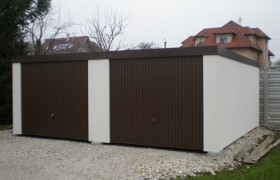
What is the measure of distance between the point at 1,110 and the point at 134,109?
9.08 metres

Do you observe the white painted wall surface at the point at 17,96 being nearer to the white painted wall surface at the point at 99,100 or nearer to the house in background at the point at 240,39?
the white painted wall surface at the point at 99,100

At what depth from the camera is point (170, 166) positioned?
806 centimetres

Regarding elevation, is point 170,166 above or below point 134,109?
below

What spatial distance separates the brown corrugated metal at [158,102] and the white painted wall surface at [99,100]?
0.16 m

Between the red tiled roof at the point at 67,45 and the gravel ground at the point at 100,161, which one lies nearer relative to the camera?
the gravel ground at the point at 100,161

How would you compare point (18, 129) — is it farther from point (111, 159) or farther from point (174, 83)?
point (174, 83)

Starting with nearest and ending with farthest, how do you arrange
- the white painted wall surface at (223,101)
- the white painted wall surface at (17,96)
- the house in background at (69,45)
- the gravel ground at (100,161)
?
the gravel ground at (100,161), the white painted wall surface at (223,101), the white painted wall surface at (17,96), the house in background at (69,45)

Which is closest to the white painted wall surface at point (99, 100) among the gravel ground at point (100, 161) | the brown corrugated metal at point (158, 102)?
the brown corrugated metal at point (158, 102)

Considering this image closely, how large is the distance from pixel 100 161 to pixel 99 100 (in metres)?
2.71

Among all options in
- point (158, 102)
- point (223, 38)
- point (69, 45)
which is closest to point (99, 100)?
point (158, 102)

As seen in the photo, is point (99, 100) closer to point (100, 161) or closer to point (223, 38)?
point (100, 161)

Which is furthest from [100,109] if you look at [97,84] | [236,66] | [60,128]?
[236,66]

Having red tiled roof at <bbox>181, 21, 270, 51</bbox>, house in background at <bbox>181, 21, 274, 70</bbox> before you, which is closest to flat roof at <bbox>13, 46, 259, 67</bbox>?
red tiled roof at <bbox>181, 21, 270, 51</bbox>

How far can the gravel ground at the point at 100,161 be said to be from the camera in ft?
24.9
